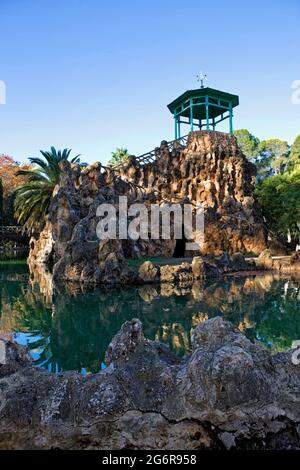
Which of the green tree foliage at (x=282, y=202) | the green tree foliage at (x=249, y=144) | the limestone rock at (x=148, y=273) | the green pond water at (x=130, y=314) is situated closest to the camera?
the green pond water at (x=130, y=314)

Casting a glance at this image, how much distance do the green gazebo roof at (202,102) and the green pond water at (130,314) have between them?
18.6 m

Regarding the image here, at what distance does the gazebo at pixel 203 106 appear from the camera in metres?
27.9

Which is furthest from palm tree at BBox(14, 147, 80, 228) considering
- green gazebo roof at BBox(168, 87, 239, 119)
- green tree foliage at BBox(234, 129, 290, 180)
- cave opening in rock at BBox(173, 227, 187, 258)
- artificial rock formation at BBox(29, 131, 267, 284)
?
green tree foliage at BBox(234, 129, 290, 180)

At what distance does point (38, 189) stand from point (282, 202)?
51.9 ft

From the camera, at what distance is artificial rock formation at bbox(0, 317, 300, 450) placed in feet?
8.10

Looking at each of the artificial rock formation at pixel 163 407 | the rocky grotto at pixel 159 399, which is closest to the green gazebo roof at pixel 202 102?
the rocky grotto at pixel 159 399

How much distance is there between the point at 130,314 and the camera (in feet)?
28.3

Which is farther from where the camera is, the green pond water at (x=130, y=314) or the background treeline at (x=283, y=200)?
the background treeline at (x=283, y=200)

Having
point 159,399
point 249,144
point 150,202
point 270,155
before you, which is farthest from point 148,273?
point 249,144

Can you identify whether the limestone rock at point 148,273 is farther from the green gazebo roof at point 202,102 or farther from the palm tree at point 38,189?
the green gazebo roof at point 202,102

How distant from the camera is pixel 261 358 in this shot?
9.67ft

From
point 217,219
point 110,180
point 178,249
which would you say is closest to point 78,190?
point 110,180

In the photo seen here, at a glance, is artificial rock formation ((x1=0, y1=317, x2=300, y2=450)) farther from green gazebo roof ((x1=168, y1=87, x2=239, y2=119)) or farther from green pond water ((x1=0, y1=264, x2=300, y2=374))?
green gazebo roof ((x1=168, y1=87, x2=239, y2=119))

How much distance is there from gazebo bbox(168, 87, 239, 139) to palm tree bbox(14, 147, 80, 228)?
10.9 metres
